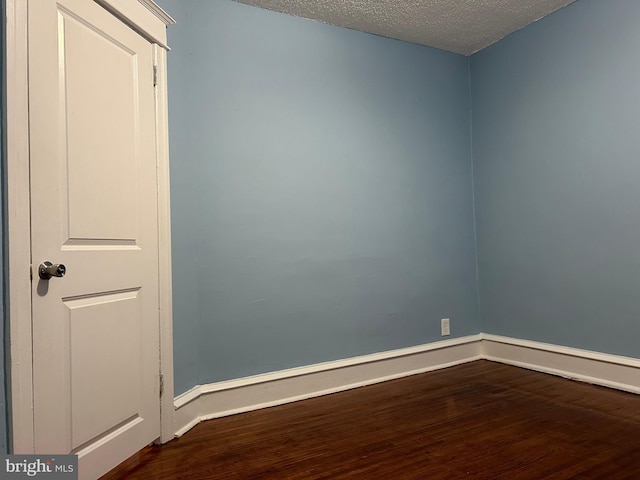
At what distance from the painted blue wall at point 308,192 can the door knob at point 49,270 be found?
0.73m

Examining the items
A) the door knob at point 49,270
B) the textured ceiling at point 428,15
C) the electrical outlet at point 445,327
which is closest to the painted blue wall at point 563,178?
the textured ceiling at point 428,15

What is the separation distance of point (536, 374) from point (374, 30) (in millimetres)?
2729

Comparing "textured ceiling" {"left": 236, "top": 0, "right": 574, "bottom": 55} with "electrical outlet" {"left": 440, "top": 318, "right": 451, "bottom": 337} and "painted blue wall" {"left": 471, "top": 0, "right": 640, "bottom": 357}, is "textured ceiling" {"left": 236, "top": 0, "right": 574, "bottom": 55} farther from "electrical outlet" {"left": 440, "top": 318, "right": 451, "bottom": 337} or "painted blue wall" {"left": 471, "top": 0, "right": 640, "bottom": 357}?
"electrical outlet" {"left": 440, "top": 318, "right": 451, "bottom": 337}

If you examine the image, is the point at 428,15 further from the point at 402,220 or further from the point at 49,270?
the point at 49,270

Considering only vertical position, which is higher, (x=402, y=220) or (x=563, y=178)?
(x=563, y=178)

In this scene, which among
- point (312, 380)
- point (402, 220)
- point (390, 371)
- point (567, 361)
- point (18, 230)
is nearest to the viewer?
point (18, 230)

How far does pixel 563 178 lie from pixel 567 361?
4.13 feet

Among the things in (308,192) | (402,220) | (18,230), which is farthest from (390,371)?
(18,230)

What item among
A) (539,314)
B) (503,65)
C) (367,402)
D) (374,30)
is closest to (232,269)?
(367,402)

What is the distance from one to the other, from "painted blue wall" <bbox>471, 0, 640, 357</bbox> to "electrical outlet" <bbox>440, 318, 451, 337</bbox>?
39 centimetres

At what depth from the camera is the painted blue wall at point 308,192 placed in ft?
7.85

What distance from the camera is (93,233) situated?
1676 mm

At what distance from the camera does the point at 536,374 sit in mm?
2955

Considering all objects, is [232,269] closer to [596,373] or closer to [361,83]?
[361,83]
